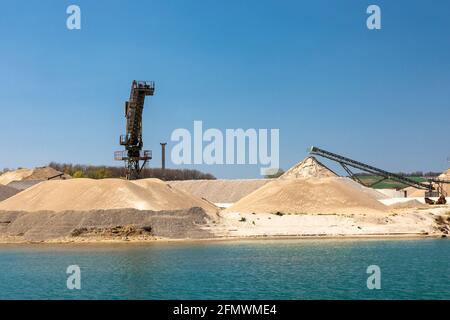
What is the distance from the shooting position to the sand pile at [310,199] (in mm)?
58531

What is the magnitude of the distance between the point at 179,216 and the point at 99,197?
7718 mm

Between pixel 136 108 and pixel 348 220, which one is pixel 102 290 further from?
pixel 136 108

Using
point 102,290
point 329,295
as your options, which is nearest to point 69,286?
point 102,290

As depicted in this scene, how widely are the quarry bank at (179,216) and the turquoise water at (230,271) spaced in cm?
623

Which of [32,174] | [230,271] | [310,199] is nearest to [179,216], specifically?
[310,199]

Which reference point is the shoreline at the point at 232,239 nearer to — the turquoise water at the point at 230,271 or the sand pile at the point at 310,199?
the turquoise water at the point at 230,271

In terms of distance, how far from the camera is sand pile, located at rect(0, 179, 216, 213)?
164ft

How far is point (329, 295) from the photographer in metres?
20.6

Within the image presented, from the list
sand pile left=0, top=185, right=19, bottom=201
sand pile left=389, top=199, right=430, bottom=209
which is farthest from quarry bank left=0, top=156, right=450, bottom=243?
sand pile left=0, top=185, right=19, bottom=201

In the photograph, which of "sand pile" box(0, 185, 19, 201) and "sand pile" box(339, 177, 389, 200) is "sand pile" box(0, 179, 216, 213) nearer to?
"sand pile" box(0, 185, 19, 201)
